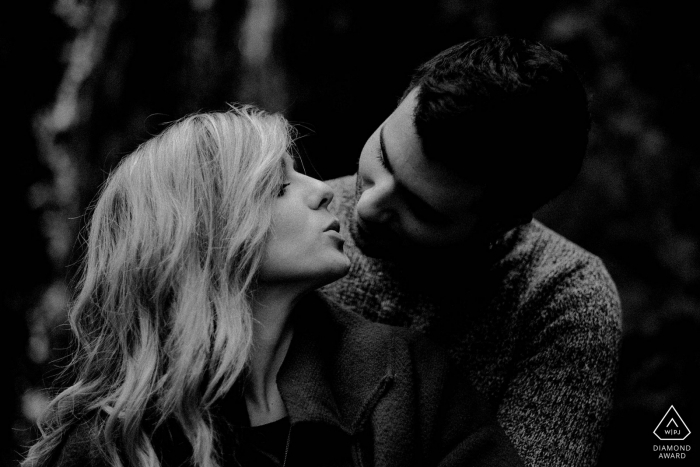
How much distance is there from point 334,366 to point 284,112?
1.37 metres

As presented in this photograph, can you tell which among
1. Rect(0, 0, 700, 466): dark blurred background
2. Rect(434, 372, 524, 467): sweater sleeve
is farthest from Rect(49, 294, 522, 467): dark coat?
Rect(0, 0, 700, 466): dark blurred background

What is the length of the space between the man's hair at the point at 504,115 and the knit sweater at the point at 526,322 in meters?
0.28

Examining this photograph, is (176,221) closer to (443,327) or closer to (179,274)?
(179,274)

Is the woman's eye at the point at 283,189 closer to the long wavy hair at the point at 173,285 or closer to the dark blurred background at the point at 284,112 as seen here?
the long wavy hair at the point at 173,285

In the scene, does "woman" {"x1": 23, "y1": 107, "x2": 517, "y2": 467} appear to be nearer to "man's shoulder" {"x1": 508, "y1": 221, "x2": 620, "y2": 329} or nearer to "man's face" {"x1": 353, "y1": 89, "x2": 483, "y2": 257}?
"man's face" {"x1": 353, "y1": 89, "x2": 483, "y2": 257}

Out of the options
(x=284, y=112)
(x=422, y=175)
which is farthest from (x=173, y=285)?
(x=284, y=112)

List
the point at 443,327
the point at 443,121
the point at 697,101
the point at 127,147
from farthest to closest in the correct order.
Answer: the point at 127,147
the point at 697,101
the point at 443,327
the point at 443,121

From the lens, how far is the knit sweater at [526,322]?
5.28 ft

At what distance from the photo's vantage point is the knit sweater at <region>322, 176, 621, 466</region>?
161cm

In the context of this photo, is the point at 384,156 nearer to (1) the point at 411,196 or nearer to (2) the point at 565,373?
(1) the point at 411,196

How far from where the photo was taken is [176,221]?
5.05 ft

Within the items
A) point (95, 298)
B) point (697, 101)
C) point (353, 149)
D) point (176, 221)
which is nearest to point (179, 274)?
point (176, 221)

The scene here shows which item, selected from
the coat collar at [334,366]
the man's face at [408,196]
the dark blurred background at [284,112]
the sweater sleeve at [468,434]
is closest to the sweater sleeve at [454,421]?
the sweater sleeve at [468,434]

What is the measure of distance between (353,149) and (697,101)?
153 cm
